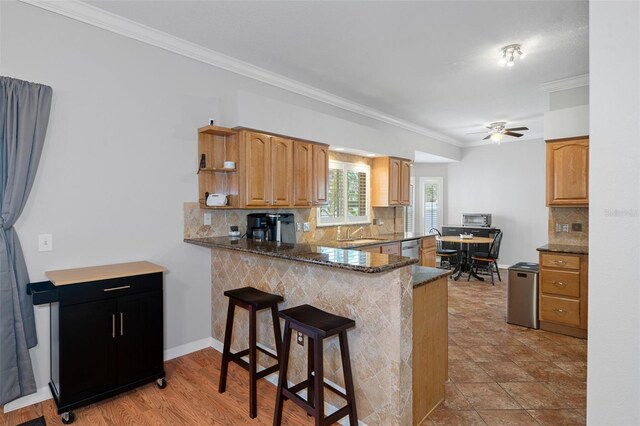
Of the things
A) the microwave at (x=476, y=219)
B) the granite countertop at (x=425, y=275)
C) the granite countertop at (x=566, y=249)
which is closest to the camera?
the granite countertop at (x=425, y=275)

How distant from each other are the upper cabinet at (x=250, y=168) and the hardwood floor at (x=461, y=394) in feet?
5.29

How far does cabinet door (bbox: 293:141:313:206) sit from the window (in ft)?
2.55

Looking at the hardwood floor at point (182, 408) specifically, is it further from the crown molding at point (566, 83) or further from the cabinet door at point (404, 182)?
the crown molding at point (566, 83)

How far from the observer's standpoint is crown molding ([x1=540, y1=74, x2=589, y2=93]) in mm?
3996

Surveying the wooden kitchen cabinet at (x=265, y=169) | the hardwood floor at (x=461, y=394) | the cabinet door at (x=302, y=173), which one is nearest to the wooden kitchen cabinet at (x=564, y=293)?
the hardwood floor at (x=461, y=394)

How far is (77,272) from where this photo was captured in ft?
8.30

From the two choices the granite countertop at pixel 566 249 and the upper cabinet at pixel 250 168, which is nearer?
the upper cabinet at pixel 250 168

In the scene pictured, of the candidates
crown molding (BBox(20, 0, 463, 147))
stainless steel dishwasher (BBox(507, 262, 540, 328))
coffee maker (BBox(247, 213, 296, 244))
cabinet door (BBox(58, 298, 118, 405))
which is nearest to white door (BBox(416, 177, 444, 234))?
crown molding (BBox(20, 0, 463, 147))

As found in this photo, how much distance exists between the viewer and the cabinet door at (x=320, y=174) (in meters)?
4.15

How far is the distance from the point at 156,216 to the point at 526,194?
7.19m

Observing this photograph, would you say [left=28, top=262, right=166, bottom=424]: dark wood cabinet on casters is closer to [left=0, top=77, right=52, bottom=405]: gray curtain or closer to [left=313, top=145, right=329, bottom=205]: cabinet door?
[left=0, top=77, right=52, bottom=405]: gray curtain

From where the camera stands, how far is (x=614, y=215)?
1.25m

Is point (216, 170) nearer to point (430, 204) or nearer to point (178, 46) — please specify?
point (178, 46)

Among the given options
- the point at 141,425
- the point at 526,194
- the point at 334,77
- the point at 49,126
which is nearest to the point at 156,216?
the point at 49,126
